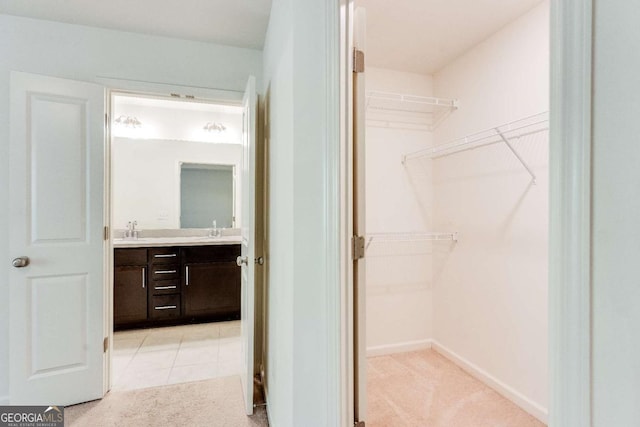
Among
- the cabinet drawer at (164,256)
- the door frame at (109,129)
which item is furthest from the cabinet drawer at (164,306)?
the door frame at (109,129)

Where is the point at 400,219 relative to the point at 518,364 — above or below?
above

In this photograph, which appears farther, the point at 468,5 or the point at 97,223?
the point at 97,223

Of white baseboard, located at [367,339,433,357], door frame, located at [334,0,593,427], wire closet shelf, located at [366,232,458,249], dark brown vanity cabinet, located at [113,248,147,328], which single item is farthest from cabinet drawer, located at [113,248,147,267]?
door frame, located at [334,0,593,427]

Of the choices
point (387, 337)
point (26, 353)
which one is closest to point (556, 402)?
point (387, 337)

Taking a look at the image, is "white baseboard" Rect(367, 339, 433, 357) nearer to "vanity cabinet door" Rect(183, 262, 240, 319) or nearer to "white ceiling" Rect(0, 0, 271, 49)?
"vanity cabinet door" Rect(183, 262, 240, 319)

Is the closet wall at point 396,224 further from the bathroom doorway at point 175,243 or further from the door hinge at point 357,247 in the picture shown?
the door hinge at point 357,247

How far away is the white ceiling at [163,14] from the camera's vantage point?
1.89 meters

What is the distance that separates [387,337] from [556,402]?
244 centimetres

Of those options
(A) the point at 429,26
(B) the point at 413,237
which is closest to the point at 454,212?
(B) the point at 413,237

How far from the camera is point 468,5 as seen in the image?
1.93 metres

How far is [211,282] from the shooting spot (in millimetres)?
3520

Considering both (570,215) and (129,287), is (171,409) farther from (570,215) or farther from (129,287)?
(570,215)

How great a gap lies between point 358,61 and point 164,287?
10.5ft

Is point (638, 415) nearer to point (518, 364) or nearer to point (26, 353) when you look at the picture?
point (518, 364)
